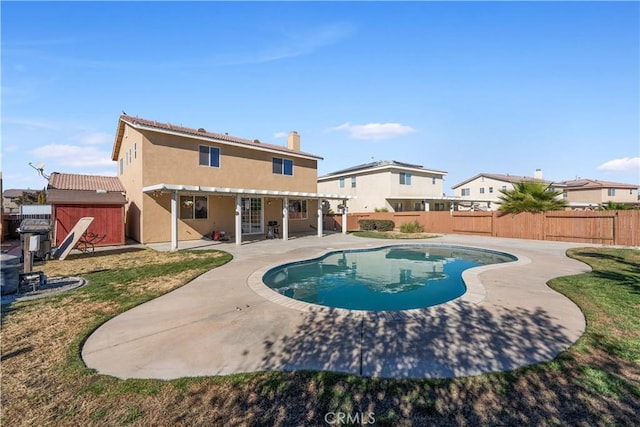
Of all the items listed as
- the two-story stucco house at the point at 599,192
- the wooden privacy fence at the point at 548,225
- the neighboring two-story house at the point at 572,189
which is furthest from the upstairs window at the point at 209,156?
the two-story stucco house at the point at 599,192

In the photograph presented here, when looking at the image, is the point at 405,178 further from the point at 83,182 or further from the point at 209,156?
the point at 83,182

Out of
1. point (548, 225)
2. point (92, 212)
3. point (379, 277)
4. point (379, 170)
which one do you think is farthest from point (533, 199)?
point (92, 212)

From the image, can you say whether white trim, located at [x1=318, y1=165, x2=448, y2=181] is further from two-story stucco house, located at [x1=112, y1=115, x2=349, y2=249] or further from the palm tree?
the palm tree

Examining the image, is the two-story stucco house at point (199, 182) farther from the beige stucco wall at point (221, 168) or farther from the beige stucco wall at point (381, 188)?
the beige stucco wall at point (381, 188)

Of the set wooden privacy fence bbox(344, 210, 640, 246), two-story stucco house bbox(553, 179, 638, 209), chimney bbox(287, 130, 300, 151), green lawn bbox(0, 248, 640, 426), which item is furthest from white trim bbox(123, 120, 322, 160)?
two-story stucco house bbox(553, 179, 638, 209)

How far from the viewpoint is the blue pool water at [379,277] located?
7434mm

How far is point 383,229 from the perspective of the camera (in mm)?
25891

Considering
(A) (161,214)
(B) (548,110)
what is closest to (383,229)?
(B) (548,110)

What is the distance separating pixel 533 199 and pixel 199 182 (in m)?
20.7

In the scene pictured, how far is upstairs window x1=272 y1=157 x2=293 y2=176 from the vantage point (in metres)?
21.2

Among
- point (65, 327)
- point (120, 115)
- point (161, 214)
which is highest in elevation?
point (120, 115)

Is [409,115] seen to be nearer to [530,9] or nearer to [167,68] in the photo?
[530,9]

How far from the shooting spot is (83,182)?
709 inches

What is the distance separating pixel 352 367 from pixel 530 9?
1385 centimetres
